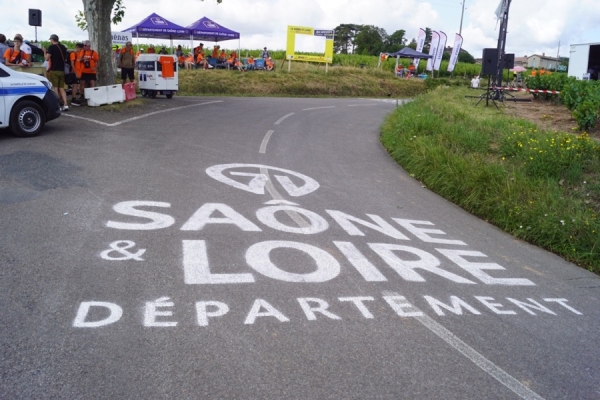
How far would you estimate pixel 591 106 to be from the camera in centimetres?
1331

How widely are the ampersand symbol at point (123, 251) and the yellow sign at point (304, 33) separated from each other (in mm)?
34057

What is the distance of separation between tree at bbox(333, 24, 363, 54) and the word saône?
10571cm

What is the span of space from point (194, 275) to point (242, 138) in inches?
330

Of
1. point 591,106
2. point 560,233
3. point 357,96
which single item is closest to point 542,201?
point 560,233

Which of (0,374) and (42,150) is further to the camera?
(42,150)

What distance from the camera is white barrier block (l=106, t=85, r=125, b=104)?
17328 mm

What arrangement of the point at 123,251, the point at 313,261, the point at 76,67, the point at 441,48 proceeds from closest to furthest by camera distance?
the point at 123,251
the point at 313,261
the point at 76,67
the point at 441,48

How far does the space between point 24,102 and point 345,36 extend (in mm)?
103736

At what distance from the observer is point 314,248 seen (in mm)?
6762

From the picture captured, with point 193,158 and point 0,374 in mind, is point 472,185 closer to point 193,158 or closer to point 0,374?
point 193,158

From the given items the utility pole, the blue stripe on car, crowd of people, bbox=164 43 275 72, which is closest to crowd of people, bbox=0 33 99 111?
the blue stripe on car

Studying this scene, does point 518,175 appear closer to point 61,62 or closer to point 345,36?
point 61,62

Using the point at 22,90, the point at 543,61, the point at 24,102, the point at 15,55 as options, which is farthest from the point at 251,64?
the point at 543,61

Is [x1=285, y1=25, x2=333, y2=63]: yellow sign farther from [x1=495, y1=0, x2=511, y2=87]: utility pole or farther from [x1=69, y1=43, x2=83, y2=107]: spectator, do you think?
[x1=69, y1=43, x2=83, y2=107]: spectator
